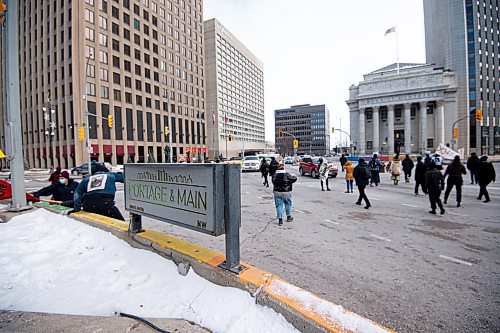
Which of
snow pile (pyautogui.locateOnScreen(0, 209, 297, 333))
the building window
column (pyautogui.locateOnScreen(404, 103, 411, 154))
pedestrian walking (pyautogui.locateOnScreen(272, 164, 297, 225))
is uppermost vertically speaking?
column (pyautogui.locateOnScreen(404, 103, 411, 154))

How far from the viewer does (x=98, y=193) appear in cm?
522

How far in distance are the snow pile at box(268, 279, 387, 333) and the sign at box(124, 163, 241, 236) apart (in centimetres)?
82

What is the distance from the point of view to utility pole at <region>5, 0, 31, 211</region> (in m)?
5.72

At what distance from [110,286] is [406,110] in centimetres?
7225

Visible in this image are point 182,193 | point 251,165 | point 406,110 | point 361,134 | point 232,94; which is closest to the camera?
point 182,193

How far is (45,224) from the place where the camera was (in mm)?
4789

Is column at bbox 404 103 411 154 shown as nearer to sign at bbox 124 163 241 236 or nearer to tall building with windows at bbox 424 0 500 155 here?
tall building with windows at bbox 424 0 500 155

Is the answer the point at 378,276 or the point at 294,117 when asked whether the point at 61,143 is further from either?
the point at 294,117

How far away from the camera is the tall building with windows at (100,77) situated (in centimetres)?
4109

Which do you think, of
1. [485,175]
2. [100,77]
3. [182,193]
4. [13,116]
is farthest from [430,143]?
[13,116]

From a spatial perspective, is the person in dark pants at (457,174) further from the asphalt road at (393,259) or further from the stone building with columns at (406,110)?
the stone building with columns at (406,110)

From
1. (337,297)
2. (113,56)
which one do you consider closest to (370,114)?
(113,56)

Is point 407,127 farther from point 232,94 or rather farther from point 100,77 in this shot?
point 232,94

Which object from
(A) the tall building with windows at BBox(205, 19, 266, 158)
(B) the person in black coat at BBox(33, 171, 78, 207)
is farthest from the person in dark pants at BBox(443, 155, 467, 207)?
(A) the tall building with windows at BBox(205, 19, 266, 158)
